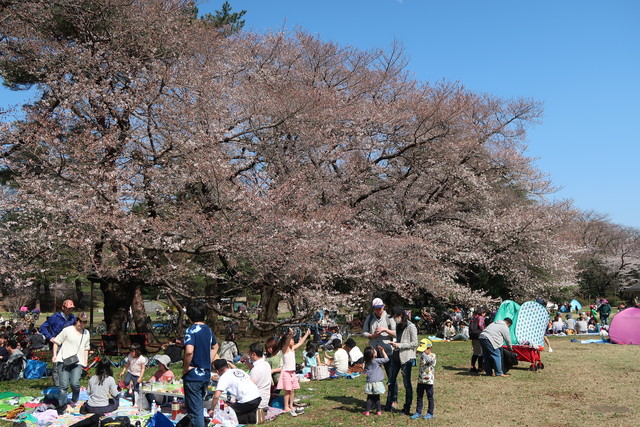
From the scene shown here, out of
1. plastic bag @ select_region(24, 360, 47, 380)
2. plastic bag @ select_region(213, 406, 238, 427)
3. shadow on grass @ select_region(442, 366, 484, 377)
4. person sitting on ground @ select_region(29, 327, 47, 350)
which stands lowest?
shadow on grass @ select_region(442, 366, 484, 377)

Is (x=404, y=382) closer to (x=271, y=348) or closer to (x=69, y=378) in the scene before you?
(x=271, y=348)

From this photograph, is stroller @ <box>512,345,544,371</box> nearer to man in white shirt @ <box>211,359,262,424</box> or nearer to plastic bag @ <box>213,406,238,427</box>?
man in white shirt @ <box>211,359,262,424</box>

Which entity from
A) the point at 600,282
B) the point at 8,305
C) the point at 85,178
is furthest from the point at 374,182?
the point at 600,282

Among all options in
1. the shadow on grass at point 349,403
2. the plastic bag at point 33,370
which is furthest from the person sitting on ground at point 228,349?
the plastic bag at point 33,370

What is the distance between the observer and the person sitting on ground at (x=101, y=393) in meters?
7.28

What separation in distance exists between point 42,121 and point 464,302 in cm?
1592

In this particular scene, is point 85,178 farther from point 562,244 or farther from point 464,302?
point 562,244

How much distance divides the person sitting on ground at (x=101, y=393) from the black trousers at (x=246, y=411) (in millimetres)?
1902

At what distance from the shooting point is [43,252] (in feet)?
44.4

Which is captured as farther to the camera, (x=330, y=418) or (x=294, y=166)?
(x=294, y=166)

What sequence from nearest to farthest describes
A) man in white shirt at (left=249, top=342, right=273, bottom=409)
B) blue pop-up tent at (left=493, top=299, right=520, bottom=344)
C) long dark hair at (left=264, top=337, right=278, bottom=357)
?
1. man in white shirt at (left=249, top=342, right=273, bottom=409)
2. long dark hair at (left=264, top=337, right=278, bottom=357)
3. blue pop-up tent at (left=493, top=299, right=520, bottom=344)

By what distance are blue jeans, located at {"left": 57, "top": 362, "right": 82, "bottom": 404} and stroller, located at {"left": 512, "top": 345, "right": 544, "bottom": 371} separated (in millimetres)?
8644

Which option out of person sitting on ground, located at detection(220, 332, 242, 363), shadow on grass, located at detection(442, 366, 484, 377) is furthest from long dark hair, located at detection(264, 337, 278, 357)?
shadow on grass, located at detection(442, 366, 484, 377)

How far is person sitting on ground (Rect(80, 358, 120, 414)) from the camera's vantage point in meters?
7.28
